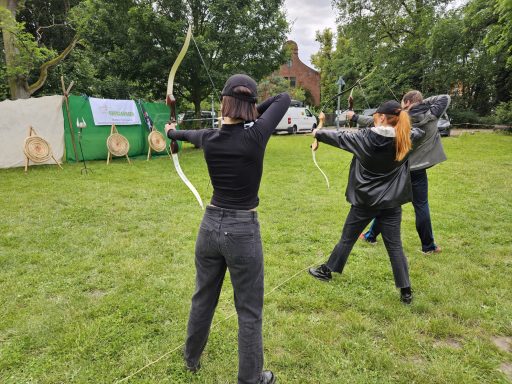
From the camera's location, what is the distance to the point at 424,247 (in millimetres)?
4105

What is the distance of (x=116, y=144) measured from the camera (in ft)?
34.2

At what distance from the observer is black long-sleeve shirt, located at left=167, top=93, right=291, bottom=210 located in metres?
1.74

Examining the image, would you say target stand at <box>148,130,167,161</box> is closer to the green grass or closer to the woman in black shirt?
the green grass

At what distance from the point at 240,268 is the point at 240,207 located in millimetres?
337

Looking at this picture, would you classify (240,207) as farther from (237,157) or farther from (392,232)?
(392,232)

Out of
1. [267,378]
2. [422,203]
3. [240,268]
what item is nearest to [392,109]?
[422,203]

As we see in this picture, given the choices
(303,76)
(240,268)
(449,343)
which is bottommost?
(449,343)

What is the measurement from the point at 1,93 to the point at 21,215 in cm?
1119

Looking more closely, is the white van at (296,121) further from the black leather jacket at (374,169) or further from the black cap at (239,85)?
the black cap at (239,85)

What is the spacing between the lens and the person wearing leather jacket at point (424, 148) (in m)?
3.55

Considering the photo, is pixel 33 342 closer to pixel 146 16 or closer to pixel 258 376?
pixel 258 376

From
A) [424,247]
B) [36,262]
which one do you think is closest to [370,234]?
[424,247]

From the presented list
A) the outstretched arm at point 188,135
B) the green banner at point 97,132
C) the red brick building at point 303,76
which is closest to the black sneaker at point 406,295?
the outstretched arm at point 188,135

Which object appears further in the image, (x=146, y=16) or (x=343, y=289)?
(x=146, y=16)
